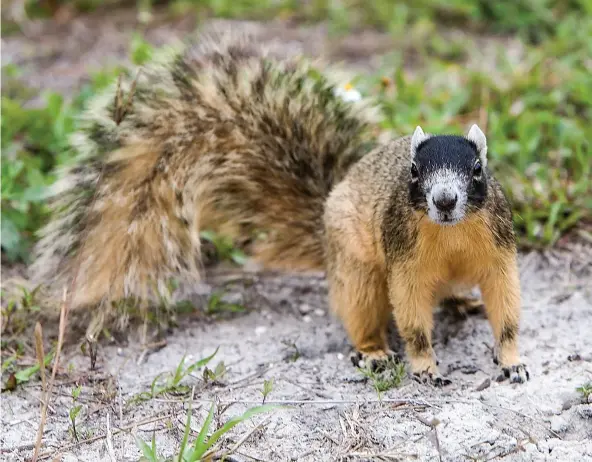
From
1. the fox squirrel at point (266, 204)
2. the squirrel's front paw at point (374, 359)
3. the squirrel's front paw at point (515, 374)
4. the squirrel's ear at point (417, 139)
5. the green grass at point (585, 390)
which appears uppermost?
the squirrel's ear at point (417, 139)

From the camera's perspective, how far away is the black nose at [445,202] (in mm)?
2633

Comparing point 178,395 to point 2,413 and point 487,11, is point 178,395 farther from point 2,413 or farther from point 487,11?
point 487,11

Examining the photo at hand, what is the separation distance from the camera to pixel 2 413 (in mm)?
3018

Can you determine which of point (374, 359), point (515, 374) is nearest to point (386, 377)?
point (374, 359)

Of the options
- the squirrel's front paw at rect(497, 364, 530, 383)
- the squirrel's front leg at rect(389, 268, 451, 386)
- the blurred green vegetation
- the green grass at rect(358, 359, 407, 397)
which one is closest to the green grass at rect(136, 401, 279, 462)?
the green grass at rect(358, 359, 407, 397)

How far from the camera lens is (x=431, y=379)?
3.10 m

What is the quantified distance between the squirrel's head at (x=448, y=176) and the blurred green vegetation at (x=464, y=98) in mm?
1313

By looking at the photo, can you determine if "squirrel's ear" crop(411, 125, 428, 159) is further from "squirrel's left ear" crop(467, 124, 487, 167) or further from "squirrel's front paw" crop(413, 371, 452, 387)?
"squirrel's front paw" crop(413, 371, 452, 387)

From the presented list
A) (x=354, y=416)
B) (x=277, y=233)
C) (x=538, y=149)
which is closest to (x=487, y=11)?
(x=538, y=149)

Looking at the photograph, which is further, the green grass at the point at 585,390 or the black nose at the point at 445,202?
the green grass at the point at 585,390

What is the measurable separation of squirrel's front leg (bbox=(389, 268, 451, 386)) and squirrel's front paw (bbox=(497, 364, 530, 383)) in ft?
0.67

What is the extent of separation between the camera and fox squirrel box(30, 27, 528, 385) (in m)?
3.06

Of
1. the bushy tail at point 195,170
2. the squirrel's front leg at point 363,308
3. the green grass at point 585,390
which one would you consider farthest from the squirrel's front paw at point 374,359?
the green grass at point 585,390

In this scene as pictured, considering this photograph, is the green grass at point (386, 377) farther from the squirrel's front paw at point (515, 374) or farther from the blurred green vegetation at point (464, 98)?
the blurred green vegetation at point (464, 98)
